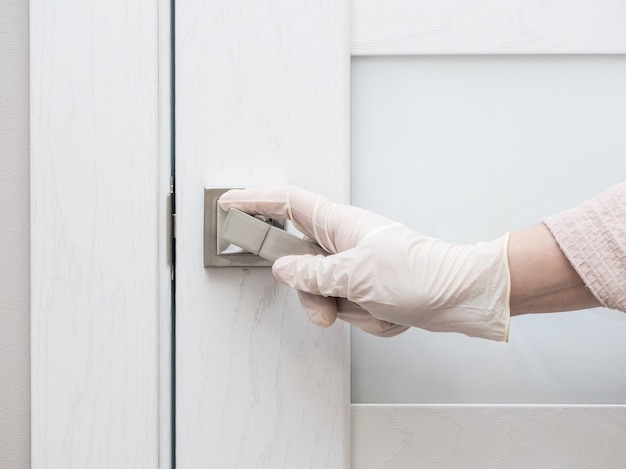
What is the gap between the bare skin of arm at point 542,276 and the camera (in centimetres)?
62

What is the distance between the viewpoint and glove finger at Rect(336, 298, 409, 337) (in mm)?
685

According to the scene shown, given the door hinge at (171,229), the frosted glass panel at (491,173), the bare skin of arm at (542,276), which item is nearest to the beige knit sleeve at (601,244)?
the bare skin of arm at (542,276)

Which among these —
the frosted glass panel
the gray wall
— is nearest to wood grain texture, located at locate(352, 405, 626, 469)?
the frosted glass panel

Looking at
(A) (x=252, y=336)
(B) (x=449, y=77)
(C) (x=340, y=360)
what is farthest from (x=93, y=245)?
(B) (x=449, y=77)

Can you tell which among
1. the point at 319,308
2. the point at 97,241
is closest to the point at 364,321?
the point at 319,308

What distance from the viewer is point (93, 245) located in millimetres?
715

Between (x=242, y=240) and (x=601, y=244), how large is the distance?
1.19 ft

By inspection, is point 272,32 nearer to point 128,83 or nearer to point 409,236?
point 128,83

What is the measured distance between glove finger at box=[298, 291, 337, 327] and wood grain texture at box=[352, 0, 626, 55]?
30 cm

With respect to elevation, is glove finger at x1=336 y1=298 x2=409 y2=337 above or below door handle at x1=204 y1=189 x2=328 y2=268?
below

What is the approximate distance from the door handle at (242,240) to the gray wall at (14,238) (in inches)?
8.6

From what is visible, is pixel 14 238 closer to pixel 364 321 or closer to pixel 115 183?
pixel 115 183

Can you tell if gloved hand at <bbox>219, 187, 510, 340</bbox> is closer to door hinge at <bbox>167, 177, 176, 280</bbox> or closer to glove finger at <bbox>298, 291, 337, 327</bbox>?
glove finger at <bbox>298, 291, 337, 327</bbox>

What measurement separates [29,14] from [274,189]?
13.7 inches
